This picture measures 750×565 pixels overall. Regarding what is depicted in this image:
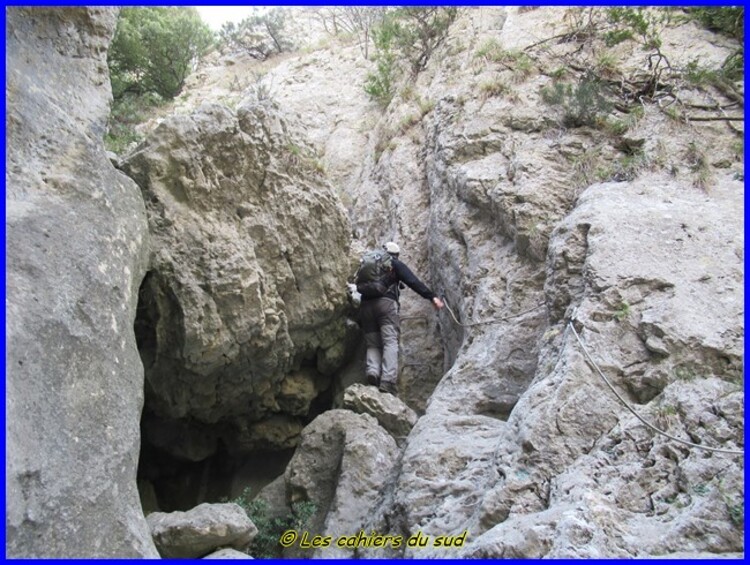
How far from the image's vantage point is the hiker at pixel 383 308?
881cm

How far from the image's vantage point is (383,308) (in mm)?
8969

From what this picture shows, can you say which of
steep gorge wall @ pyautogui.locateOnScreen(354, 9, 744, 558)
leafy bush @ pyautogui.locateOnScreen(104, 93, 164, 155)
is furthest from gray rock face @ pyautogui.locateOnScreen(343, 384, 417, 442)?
leafy bush @ pyautogui.locateOnScreen(104, 93, 164, 155)

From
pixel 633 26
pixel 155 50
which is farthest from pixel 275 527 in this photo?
pixel 155 50

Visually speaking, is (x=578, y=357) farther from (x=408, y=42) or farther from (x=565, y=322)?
(x=408, y=42)

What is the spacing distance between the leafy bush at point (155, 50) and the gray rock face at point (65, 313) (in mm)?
9089

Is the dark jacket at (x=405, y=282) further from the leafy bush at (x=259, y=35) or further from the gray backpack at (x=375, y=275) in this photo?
the leafy bush at (x=259, y=35)

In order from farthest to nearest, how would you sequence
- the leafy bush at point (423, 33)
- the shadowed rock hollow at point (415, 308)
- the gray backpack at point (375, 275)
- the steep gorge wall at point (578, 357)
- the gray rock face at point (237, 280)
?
the leafy bush at point (423, 33)
the gray backpack at point (375, 275)
the gray rock face at point (237, 280)
the shadowed rock hollow at point (415, 308)
the steep gorge wall at point (578, 357)

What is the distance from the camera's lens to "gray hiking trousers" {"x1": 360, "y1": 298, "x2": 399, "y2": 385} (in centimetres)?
880

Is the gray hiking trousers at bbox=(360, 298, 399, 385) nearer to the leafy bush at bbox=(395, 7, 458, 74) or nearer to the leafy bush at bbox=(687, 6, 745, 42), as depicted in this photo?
the leafy bush at bbox=(395, 7, 458, 74)

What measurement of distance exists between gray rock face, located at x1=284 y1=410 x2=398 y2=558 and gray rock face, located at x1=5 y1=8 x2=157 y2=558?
2.21m

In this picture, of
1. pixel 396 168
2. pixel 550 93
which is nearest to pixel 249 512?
pixel 396 168

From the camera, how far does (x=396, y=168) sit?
11.3 meters

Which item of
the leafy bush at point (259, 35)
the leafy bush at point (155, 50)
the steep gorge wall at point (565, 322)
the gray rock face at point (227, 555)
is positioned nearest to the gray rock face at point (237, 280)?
the steep gorge wall at point (565, 322)

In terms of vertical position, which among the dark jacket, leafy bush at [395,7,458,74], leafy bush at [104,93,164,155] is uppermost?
leafy bush at [395,7,458,74]
